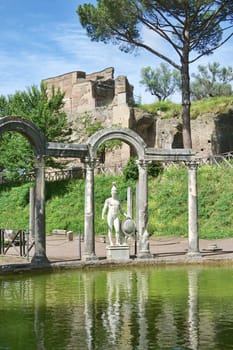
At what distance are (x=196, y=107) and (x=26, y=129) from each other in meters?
27.0

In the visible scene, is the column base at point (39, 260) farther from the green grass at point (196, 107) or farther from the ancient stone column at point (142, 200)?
the green grass at point (196, 107)

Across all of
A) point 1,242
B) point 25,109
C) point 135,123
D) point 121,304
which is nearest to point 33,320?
point 121,304

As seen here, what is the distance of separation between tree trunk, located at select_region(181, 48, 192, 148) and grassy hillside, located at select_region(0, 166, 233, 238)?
8.25 feet

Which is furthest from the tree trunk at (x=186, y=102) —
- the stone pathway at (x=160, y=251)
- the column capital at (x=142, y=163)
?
the column capital at (x=142, y=163)

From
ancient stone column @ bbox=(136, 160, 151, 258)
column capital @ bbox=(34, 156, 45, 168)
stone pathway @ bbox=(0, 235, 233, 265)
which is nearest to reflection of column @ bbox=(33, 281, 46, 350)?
stone pathway @ bbox=(0, 235, 233, 265)

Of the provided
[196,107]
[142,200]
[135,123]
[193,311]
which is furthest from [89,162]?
[135,123]

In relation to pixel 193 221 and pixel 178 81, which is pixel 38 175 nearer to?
pixel 193 221

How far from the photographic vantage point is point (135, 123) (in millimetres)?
43031

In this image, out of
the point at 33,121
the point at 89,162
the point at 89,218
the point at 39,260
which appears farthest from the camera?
the point at 33,121

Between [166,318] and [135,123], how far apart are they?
34354 millimetres

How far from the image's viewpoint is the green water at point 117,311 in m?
7.80

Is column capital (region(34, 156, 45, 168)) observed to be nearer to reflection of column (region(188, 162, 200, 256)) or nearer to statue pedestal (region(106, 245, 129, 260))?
statue pedestal (region(106, 245, 129, 260))

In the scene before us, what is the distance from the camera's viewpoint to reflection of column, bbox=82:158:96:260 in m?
17.1

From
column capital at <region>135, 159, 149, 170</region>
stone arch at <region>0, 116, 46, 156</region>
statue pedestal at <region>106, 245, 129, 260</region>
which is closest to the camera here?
stone arch at <region>0, 116, 46, 156</region>
